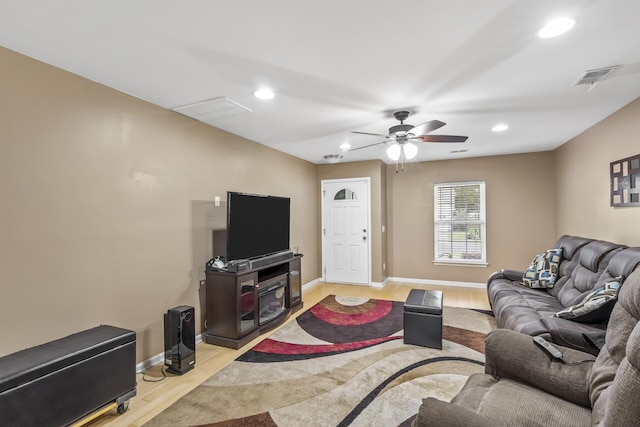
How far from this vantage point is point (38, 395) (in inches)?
66.5

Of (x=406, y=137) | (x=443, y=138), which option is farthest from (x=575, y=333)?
(x=406, y=137)

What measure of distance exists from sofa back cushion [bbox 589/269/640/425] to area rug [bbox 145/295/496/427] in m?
1.15

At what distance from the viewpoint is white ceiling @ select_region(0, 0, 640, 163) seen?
5.31 feet

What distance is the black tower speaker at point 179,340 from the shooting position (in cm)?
269

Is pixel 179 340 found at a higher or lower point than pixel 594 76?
lower

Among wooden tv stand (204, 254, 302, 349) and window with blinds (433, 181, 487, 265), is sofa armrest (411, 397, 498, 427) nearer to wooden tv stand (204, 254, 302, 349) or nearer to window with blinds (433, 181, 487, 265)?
wooden tv stand (204, 254, 302, 349)

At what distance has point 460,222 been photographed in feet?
18.8

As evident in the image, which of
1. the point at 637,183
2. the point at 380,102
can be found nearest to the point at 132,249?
the point at 380,102

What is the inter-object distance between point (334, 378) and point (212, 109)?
111 inches

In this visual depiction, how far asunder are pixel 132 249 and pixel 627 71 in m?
4.33

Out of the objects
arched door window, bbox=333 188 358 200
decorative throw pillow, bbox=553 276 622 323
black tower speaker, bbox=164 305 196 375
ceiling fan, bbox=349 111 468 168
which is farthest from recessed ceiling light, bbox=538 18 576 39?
arched door window, bbox=333 188 358 200

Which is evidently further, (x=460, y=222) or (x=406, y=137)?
(x=460, y=222)

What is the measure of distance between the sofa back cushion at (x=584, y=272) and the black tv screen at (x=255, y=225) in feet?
10.7

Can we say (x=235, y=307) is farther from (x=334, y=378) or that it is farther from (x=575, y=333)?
(x=575, y=333)
